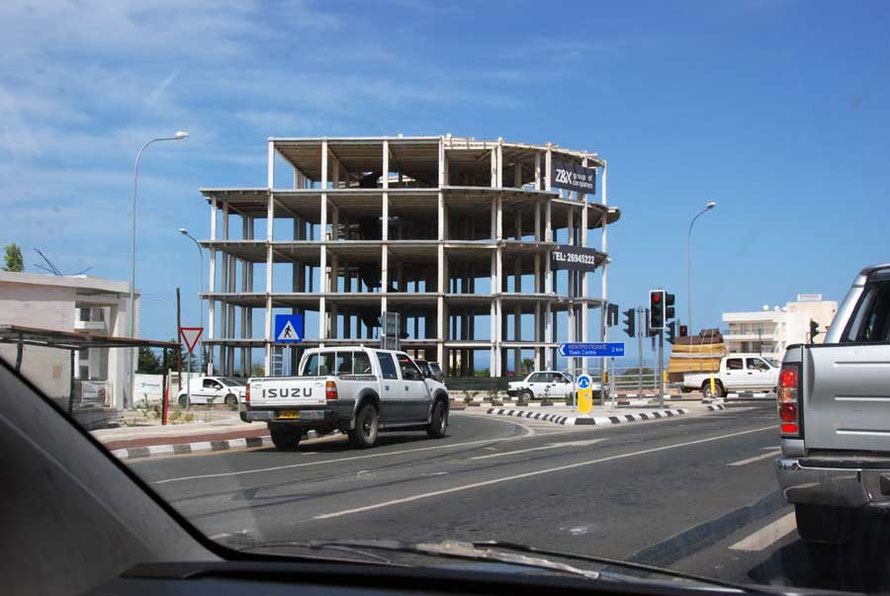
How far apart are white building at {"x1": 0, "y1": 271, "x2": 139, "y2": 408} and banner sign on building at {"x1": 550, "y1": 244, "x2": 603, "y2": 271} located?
5060cm

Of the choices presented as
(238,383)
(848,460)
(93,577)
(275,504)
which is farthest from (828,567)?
(238,383)

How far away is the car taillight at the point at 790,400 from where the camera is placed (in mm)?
5469

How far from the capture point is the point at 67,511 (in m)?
1.97

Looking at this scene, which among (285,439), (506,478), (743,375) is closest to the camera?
(506,478)

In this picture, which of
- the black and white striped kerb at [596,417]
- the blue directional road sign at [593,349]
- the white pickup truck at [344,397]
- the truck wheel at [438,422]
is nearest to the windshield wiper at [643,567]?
the white pickup truck at [344,397]

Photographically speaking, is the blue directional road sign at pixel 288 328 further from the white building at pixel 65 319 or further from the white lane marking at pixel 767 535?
the white building at pixel 65 319

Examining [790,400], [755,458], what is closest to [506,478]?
[755,458]

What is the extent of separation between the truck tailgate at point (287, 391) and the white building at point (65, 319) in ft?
34.3

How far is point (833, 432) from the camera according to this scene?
529cm

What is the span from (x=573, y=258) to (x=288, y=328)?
36.9 m

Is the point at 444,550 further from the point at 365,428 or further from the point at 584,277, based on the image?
the point at 584,277

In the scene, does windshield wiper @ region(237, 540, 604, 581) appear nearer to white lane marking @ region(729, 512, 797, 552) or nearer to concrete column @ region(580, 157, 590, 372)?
white lane marking @ region(729, 512, 797, 552)

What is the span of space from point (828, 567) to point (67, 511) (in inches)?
189

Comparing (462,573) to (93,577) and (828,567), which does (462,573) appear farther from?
(828,567)
